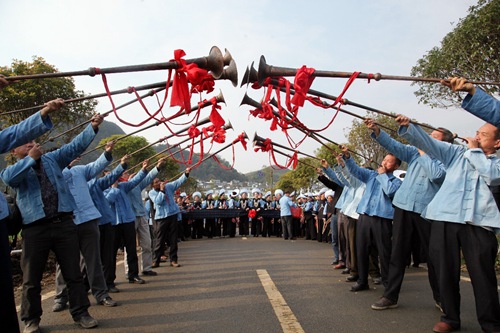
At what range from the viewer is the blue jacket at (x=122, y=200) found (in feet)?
23.9

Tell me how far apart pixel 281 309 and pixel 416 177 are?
2.33 metres

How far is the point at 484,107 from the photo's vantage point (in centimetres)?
394

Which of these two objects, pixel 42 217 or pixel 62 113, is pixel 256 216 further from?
pixel 42 217

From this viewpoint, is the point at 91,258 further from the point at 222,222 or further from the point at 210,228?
the point at 222,222

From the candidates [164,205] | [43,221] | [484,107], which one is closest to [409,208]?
[484,107]

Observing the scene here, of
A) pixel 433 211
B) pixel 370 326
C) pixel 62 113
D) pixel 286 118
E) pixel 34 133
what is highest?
pixel 62 113

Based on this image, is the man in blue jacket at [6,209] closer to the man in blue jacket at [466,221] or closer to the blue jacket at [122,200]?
the blue jacket at [122,200]

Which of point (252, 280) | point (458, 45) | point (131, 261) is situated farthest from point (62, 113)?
point (458, 45)

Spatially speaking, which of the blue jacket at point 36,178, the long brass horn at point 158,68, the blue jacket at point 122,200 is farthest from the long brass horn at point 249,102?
the blue jacket at point 36,178

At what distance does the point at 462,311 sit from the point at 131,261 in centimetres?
517

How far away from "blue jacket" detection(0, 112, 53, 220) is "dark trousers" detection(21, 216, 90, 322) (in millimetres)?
828

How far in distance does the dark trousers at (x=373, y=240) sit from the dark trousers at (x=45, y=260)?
381cm

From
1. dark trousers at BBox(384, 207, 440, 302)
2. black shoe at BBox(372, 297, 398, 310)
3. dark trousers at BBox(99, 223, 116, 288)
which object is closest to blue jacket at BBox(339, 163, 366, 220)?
dark trousers at BBox(384, 207, 440, 302)

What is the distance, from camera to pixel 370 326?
4445 millimetres
